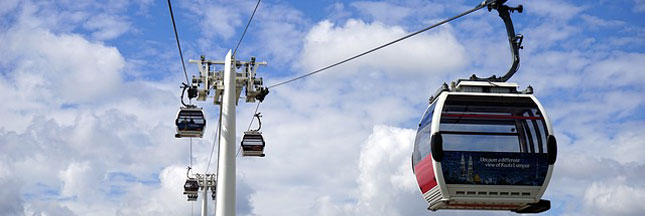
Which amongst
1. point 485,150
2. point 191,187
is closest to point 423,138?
point 485,150

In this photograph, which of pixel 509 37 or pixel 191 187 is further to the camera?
pixel 191 187

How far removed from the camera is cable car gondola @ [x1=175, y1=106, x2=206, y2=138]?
2342 centimetres

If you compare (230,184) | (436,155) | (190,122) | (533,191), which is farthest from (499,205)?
(190,122)

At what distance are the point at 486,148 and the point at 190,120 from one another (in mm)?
10937

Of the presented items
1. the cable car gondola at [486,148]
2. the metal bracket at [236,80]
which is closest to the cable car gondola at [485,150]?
the cable car gondola at [486,148]

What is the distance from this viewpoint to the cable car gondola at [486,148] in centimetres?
1401

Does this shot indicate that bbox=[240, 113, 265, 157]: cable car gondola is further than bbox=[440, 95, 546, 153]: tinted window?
Yes

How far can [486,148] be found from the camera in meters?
14.3

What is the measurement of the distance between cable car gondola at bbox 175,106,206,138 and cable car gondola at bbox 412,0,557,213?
9.91 m

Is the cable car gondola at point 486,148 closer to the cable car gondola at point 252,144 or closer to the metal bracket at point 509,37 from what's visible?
the metal bracket at point 509,37

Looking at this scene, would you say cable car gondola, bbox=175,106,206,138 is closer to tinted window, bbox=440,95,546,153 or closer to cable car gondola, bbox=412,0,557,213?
cable car gondola, bbox=412,0,557,213

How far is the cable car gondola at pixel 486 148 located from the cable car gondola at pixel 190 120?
9.91m

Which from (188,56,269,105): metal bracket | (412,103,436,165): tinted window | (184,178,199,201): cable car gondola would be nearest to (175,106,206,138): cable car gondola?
(188,56,269,105): metal bracket

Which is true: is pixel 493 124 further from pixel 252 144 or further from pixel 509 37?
pixel 252 144
